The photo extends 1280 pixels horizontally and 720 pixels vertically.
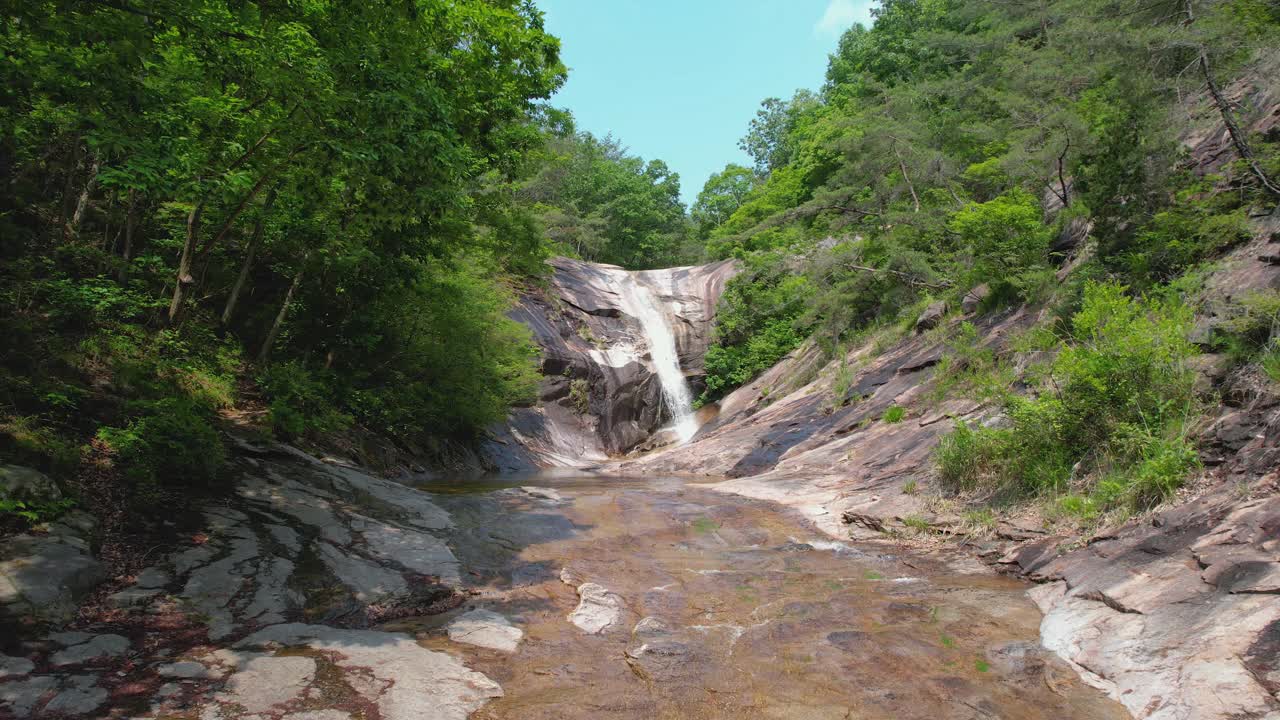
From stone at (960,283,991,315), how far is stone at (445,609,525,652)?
1392 cm

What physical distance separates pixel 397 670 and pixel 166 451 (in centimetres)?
350

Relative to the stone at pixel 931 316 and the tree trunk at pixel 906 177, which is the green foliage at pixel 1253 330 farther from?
the tree trunk at pixel 906 177

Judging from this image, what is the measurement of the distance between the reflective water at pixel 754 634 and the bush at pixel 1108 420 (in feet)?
5.16

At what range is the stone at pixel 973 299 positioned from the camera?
49.6ft

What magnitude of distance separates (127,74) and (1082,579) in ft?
26.1

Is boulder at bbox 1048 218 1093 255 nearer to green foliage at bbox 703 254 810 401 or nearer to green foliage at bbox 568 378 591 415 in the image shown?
green foliage at bbox 703 254 810 401

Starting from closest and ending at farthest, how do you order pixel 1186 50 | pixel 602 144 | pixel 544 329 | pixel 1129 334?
pixel 1129 334, pixel 1186 50, pixel 544 329, pixel 602 144

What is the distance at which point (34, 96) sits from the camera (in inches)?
197

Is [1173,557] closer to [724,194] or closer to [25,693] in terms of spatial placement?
[25,693]

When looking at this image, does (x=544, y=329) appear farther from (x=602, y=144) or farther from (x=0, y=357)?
(x=602, y=144)

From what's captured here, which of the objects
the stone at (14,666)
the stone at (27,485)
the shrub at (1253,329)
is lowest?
the stone at (14,666)

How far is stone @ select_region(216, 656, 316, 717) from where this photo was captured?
3188mm

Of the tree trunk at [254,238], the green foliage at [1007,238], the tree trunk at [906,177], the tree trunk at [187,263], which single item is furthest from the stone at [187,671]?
the tree trunk at [906,177]

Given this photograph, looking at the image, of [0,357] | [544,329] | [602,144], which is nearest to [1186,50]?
[0,357]
